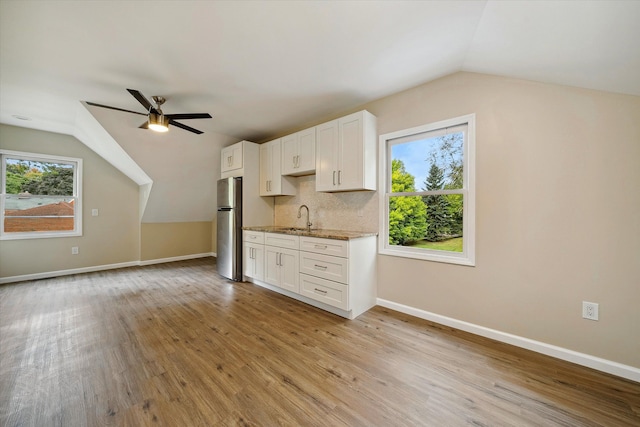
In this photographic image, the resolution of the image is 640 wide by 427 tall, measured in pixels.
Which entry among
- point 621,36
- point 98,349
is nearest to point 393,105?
point 621,36

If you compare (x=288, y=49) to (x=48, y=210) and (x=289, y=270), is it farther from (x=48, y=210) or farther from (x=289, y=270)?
(x=48, y=210)

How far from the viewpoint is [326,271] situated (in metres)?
2.79

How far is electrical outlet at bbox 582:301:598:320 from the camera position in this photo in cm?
179

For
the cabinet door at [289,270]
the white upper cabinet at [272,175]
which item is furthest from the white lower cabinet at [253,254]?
the white upper cabinet at [272,175]

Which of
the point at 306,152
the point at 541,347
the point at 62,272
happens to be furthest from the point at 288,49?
the point at 62,272

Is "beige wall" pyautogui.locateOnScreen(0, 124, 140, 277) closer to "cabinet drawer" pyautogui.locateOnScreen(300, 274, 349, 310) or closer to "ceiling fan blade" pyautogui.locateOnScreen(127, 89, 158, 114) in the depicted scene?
"ceiling fan blade" pyautogui.locateOnScreen(127, 89, 158, 114)

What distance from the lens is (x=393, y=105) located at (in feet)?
9.37

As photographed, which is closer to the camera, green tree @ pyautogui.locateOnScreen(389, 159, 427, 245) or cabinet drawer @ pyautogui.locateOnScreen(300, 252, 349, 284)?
cabinet drawer @ pyautogui.locateOnScreen(300, 252, 349, 284)

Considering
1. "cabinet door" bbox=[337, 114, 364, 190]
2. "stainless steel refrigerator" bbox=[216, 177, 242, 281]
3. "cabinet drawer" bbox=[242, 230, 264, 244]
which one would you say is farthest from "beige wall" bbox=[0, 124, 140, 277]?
"cabinet door" bbox=[337, 114, 364, 190]

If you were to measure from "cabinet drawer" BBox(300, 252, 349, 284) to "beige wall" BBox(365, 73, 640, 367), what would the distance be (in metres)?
0.95

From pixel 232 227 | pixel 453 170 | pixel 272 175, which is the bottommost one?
pixel 232 227

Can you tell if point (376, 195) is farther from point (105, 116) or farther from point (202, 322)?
point (105, 116)

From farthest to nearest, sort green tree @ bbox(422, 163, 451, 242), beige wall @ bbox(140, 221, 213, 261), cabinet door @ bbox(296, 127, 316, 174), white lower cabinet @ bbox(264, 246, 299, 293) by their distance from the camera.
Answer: beige wall @ bbox(140, 221, 213, 261) < cabinet door @ bbox(296, 127, 316, 174) < white lower cabinet @ bbox(264, 246, 299, 293) < green tree @ bbox(422, 163, 451, 242)

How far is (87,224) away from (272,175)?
3.73 m
